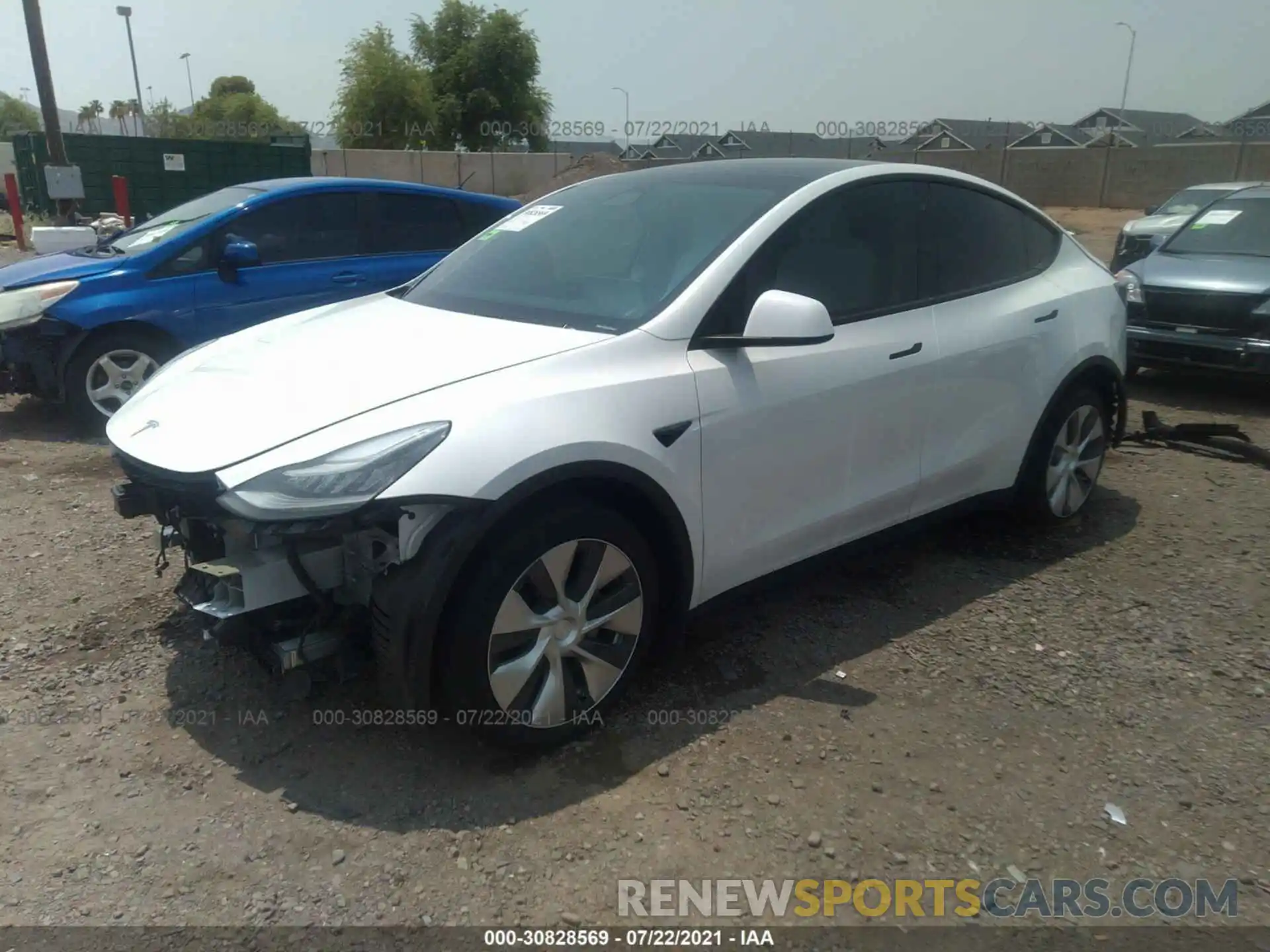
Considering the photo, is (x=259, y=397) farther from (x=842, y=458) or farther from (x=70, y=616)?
(x=842, y=458)

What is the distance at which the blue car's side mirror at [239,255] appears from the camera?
626 centimetres

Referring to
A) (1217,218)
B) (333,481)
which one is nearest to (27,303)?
(333,481)

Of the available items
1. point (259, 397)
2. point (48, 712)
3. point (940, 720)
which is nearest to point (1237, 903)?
point (940, 720)

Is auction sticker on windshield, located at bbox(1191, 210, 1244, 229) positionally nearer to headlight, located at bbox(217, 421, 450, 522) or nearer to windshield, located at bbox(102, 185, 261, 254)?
windshield, located at bbox(102, 185, 261, 254)

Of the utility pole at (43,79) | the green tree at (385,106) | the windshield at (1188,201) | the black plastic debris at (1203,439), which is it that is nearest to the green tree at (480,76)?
the green tree at (385,106)

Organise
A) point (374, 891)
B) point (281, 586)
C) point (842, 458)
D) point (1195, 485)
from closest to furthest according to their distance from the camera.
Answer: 1. point (374, 891)
2. point (281, 586)
3. point (842, 458)
4. point (1195, 485)

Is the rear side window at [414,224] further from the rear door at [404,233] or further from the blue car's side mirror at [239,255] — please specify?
the blue car's side mirror at [239,255]

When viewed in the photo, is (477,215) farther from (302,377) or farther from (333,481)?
(333,481)

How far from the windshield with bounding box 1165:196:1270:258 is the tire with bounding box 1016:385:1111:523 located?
426cm

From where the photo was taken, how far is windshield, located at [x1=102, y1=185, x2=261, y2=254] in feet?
21.1

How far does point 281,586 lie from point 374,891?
828 millimetres

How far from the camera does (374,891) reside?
2.39m

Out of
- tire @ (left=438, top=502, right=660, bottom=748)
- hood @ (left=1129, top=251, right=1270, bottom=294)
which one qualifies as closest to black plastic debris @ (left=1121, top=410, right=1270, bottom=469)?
hood @ (left=1129, top=251, right=1270, bottom=294)

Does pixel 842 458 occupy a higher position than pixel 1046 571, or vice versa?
pixel 842 458
